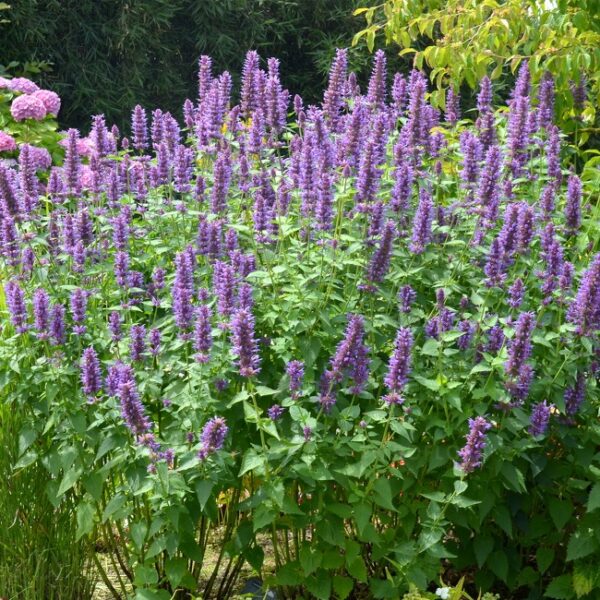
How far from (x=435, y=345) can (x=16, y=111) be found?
5.56 meters

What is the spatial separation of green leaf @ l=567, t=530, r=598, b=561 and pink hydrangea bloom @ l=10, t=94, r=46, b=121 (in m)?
5.80

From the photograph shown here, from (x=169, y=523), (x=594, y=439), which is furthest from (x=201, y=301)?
(x=594, y=439)

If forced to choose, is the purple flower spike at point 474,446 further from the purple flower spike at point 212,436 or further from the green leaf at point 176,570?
the green leaf at point 176,570

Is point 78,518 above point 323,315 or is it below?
below

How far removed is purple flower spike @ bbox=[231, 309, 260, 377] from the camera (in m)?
3.29

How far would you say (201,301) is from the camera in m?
3.65

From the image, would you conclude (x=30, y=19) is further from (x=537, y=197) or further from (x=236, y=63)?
(x=537, y=197)

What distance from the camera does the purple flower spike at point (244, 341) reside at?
3.29 m

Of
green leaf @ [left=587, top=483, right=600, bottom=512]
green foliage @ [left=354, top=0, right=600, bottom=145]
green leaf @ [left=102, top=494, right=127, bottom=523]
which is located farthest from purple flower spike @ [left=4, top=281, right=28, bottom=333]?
green foliage @ [left=354, top=0, right=600, bottom=145]

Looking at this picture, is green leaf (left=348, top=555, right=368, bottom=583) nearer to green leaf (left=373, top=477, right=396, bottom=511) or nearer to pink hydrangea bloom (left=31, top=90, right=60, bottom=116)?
green leaf (left=373, top=477, right=396, bottom=511)

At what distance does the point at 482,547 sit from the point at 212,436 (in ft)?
4.00

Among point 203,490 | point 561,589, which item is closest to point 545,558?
point 561,589

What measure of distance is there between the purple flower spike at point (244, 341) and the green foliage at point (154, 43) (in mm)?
8729

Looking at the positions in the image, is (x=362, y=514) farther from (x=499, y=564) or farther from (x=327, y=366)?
(x=499, y=564)
